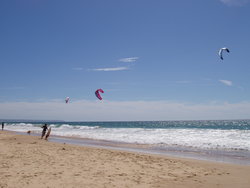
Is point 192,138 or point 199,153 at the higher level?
point 192,138

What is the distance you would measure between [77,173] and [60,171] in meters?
0.52

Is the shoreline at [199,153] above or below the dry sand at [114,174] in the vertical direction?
below

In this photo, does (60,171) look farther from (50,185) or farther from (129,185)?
(129,185)

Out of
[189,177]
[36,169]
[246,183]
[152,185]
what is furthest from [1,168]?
[246,183]

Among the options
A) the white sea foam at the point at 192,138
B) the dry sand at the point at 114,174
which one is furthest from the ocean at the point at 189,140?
the dry sand at the point at 114,174

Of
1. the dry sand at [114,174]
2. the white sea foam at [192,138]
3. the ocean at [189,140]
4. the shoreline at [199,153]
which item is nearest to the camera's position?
the dry sand at [114,174]

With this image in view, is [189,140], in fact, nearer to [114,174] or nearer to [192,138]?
[192,138]

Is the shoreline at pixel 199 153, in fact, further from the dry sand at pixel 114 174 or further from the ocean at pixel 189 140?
the dry sand at pixel 114 174

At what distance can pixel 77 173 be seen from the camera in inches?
268

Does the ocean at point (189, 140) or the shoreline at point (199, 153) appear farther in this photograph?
the ocean at point (189, 140)

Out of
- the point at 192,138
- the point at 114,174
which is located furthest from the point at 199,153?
the point at 192,138

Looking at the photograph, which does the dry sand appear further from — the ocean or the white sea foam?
the white sea foam

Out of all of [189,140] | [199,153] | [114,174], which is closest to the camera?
[114,174]

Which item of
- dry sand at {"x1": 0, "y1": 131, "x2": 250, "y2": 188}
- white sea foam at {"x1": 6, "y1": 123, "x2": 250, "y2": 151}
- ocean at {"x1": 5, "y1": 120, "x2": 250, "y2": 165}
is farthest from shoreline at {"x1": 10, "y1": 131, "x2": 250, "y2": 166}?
dry sand at {"x1": 0, "y1": 131, "x2": 250, "y2": 188}
